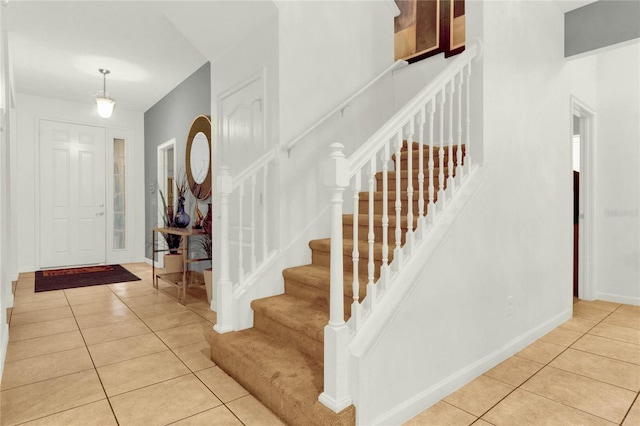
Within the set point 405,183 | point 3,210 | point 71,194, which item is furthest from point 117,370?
point 71,194

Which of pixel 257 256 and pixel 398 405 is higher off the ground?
pixel 257 256

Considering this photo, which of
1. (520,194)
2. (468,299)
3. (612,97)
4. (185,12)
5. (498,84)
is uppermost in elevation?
(185,12)

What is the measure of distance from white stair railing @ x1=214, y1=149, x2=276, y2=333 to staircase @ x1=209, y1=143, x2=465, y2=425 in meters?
0.18

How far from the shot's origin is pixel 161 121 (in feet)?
Answer: 19.5

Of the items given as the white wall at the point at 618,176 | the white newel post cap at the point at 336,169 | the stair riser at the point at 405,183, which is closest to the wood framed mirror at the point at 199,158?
the stair riser at the point at 405,183

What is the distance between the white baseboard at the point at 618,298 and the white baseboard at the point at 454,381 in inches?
56.9

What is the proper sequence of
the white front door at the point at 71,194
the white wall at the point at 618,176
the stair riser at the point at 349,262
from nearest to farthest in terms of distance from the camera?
1. the stair riser at the point at 349,262
2. the white wall at the point at 618,176
3. the white front door at the point at 71,194

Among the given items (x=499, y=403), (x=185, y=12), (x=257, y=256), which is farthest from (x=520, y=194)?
(x=185, y=12)

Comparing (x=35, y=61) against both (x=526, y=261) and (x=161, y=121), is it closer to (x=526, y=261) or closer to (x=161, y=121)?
(x=161, y=121)

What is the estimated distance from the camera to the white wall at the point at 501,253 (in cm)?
183

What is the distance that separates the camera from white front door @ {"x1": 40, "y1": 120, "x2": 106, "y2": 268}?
5.86 m

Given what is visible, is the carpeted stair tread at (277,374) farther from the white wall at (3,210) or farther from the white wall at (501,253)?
the white wall at (3,210)

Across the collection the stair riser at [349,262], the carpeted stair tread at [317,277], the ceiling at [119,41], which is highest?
the ceiling at [119,41]

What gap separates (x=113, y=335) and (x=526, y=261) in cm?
319
